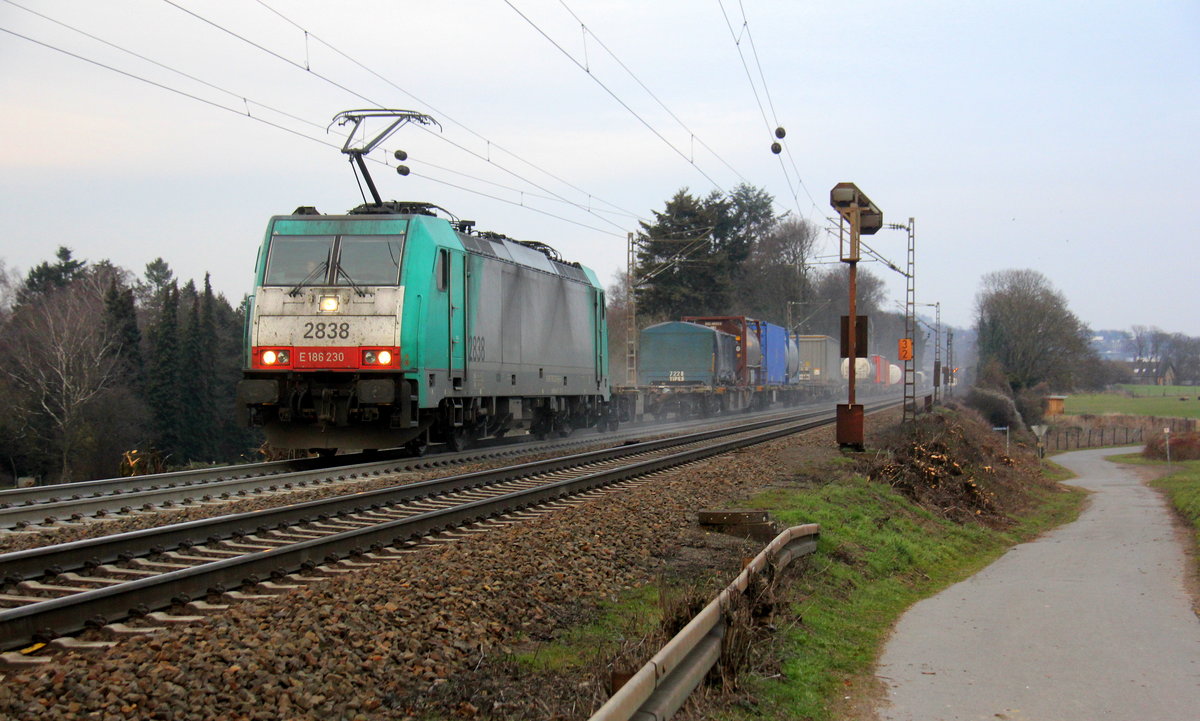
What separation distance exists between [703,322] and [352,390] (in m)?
28.6

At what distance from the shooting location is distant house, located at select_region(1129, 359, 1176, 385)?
140875mm

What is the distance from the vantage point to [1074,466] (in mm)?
47281

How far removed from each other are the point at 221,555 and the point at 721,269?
5306 centimetres

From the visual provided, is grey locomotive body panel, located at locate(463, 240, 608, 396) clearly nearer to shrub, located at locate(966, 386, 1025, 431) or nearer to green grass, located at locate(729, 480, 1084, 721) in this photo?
green grass, located at locate(729, 480, 1084, 721)

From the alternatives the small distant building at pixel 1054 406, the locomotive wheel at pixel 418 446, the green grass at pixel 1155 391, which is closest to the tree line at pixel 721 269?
the small distant building at pixel 1054 406

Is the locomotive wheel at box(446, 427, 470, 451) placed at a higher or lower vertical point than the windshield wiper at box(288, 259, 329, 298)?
lower

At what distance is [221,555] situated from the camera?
794cm

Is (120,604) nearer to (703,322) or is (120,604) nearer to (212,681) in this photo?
(212,681)

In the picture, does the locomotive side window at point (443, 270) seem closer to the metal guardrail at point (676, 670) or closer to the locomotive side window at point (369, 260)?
the locomotive side window at point (369, 260)

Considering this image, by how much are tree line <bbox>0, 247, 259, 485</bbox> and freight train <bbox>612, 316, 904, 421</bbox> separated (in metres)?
17.1

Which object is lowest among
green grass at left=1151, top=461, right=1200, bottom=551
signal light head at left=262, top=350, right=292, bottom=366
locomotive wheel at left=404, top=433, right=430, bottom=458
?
green grass at left=1151, top=461, right=1200, bottom=551

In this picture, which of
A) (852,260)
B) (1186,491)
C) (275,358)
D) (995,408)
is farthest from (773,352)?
(275,358)

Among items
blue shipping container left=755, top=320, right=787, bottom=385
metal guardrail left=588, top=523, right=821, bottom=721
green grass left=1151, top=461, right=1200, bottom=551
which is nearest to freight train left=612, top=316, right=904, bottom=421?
blue shipping container left=755, top=320, right=787, bottom=385

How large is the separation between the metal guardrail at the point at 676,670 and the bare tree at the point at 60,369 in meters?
41.5
